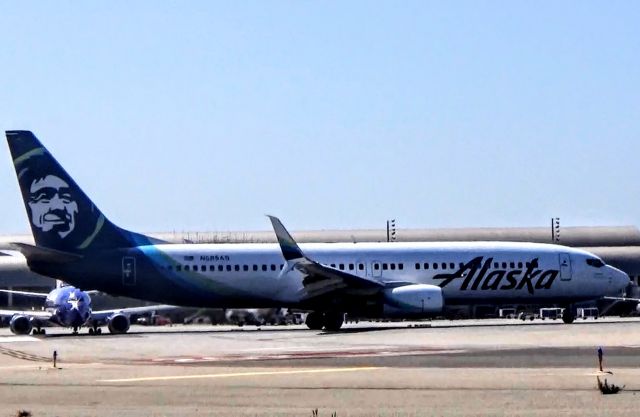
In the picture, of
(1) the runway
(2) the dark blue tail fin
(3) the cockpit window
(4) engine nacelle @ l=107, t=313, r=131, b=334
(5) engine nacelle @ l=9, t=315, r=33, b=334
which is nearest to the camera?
(1) the runway

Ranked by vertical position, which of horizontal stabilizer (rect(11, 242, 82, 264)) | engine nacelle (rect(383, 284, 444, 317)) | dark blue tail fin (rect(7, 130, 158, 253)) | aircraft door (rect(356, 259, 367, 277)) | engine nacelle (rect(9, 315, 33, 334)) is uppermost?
dark blue tail fin (rect(7, 130, 158, 253))

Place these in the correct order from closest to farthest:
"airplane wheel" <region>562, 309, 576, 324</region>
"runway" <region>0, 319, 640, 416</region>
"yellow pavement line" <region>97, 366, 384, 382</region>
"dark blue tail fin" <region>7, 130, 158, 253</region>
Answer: "runway" <region>0, 319, 640, 416</region> < "yellow pavement line" <region>97, 366, 384, 382</region> < "dark blue tail fin" <region>7, 130, 158, 253</region> < "airplane wheel" <region>562, 309, 576, 324</region>

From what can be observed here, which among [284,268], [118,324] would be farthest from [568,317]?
[118,324]

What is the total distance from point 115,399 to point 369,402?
4.86 m

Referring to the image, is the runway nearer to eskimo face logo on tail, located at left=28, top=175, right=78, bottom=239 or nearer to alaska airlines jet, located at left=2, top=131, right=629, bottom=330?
alaska airlines jet, located at left=2, top=131, right=629, bottom=330

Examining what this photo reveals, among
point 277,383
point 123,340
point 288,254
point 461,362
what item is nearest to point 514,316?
point 288,254

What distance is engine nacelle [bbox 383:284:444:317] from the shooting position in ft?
188

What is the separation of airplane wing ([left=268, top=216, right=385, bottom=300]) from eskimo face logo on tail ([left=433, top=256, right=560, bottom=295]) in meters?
4.07

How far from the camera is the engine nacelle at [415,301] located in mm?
57250

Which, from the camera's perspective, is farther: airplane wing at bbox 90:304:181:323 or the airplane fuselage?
airplane wing at bbox 90:304:181:323

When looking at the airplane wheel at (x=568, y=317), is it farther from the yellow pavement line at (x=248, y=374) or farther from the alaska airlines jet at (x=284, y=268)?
the yellow pavement line at (x=248, y=374)

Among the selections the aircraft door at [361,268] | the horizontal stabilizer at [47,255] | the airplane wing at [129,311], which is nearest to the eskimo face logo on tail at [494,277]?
the aircraft door at [361,268]

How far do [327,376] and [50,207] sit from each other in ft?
105

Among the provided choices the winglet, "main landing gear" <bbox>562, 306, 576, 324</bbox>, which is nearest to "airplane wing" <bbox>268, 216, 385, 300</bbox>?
the winglet
